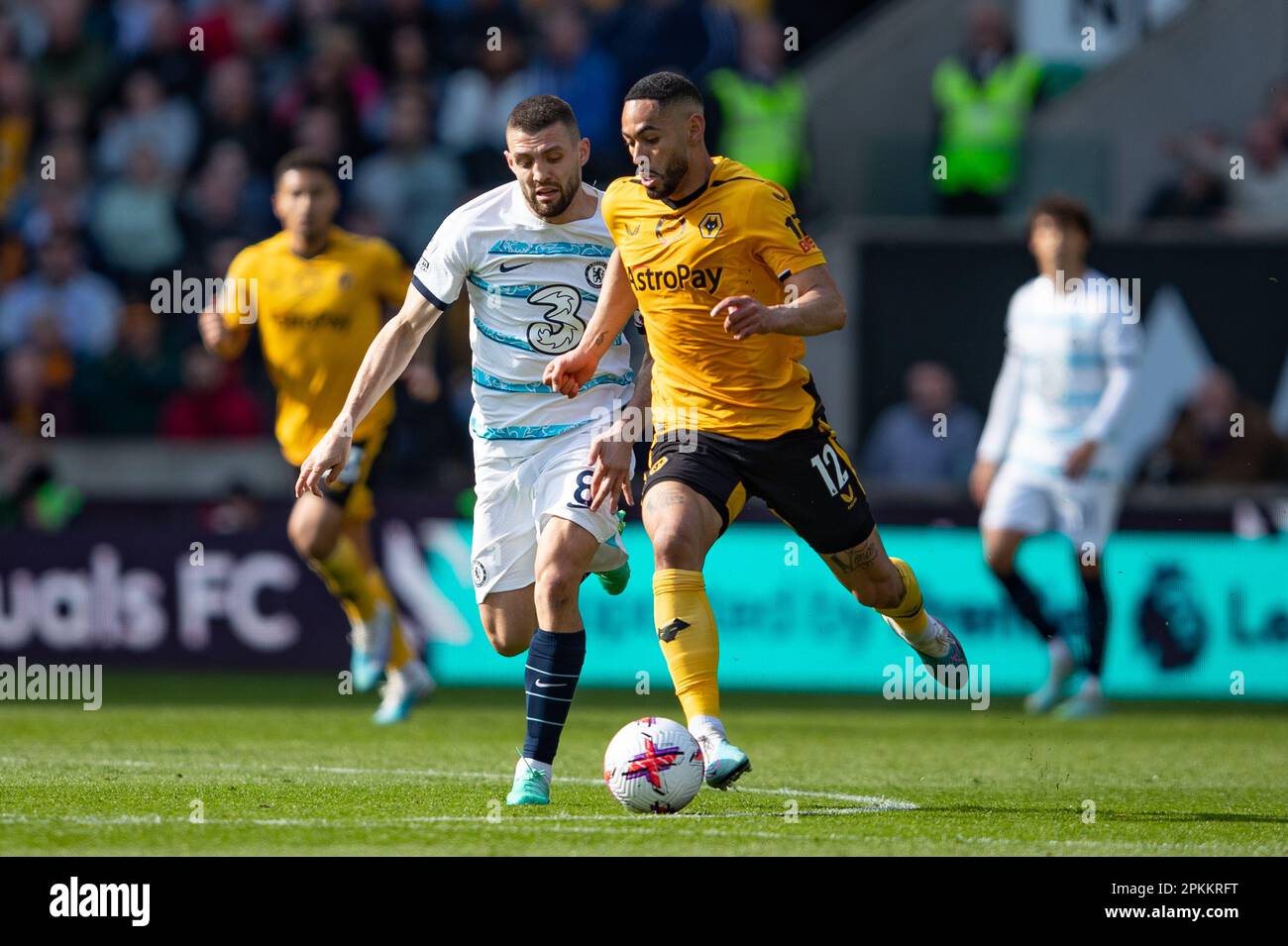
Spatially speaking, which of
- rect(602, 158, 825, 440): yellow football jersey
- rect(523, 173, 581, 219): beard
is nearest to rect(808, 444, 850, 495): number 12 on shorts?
rect(602, 158, 825, 440): yellow football jersey

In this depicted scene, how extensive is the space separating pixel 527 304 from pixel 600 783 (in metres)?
1.92

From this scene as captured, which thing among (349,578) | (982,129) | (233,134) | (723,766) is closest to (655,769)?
(723,766)

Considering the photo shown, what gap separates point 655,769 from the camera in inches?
277

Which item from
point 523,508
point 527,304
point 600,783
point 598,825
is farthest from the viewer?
point 600,783

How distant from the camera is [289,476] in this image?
16.1 m

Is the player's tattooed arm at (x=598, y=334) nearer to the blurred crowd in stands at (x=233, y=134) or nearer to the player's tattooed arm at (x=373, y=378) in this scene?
the player's tattooed arm at (x=373, y=378)

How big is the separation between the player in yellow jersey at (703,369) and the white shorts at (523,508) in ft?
0.93

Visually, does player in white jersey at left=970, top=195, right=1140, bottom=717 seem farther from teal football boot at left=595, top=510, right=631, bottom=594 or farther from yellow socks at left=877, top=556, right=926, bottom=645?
teal football boot at left=595, top=510, right=631, bottom=594

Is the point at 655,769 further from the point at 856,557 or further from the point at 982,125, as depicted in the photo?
the point at 982,125

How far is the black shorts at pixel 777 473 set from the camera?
25.2ft

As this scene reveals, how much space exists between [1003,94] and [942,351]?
2.15m

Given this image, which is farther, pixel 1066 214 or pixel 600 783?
pixel 1066 214

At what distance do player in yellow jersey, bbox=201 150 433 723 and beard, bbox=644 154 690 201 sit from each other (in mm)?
4380

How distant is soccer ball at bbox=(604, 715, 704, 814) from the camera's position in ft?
23.1
